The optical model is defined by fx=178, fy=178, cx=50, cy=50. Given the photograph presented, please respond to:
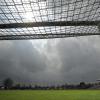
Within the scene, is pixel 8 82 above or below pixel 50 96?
above

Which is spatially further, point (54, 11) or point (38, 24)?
point (38, 24)

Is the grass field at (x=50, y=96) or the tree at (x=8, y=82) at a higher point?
the tree at (x=8, y=82)

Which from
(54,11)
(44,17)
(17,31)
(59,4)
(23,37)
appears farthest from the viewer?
(23,37)

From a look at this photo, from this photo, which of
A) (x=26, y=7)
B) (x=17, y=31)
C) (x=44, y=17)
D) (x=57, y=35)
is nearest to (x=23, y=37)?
(x=17, y=31)

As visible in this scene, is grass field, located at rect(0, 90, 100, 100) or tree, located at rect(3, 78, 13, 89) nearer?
grass field, located at rect(0, 90, 100, 100)

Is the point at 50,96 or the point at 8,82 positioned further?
the point at 8,82

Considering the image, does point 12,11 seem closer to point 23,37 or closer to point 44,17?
point 44,17

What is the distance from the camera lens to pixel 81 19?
17094 millimetres

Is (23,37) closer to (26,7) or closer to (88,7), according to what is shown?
(26,7)

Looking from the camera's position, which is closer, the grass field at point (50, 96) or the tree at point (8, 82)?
the grass field at point (50, 96)

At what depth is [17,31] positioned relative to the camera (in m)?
20.5

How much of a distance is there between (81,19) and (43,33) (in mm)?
5565

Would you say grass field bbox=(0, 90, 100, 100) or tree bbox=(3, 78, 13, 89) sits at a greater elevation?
tree bbox=(3, 78, 13, 89)

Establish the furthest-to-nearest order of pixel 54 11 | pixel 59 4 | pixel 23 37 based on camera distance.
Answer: pixel 23 37
pixel 54 11
pixel 59 4
